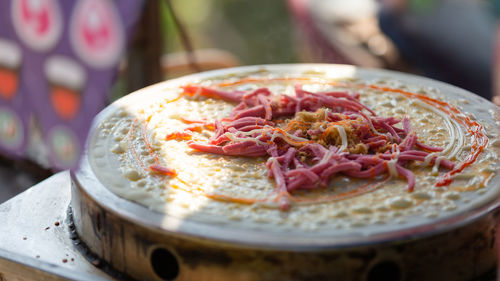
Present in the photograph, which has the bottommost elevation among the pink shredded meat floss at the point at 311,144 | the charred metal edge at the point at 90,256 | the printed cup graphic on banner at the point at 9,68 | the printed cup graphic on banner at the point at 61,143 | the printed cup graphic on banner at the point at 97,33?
the printed cup graphic on banner at the point at 61,143


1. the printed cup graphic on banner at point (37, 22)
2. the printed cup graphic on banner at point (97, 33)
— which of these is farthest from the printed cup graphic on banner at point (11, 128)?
the printed cup graphic on banner at point (97, 33)

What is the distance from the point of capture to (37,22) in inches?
141

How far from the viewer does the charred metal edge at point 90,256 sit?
1857 mm

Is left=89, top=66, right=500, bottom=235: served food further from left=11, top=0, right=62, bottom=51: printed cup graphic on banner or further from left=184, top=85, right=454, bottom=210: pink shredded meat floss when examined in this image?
left=11, top=0, right=62, bottom=51: printed cup graphic on banner

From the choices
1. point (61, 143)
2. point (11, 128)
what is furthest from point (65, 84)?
point (11, 128)

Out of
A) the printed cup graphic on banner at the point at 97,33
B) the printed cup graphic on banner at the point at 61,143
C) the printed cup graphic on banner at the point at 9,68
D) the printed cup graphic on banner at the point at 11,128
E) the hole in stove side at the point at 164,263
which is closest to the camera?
the hole in stove side at the point at 164,263

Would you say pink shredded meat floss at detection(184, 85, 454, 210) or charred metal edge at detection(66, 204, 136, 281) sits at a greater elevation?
pink shredded meat floss at detection(184, 85, 454, 210)

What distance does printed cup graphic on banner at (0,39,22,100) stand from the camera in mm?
3805

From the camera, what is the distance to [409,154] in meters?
2.05

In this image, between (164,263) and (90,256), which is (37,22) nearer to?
(90,256)

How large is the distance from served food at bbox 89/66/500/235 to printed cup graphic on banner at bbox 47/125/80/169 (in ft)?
3.83

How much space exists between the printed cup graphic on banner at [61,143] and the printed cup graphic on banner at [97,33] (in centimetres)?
59

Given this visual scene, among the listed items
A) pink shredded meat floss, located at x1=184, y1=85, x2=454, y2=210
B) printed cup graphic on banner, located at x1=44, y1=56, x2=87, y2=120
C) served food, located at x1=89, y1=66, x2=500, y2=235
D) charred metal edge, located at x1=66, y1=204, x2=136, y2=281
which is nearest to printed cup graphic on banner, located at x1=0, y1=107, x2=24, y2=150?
printed cup graphic on banner, located at x1=44, y1=56, x2=87, y2=120

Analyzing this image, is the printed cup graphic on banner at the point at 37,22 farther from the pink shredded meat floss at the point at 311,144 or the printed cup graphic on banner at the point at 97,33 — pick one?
the pink shredded meat floss at the point at 311,144
